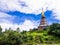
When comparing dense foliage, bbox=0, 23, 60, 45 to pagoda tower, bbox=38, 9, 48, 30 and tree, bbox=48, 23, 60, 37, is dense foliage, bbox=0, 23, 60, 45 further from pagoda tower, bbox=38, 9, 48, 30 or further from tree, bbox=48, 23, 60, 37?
pagoda tower, bbox=38, 9, 48, 30

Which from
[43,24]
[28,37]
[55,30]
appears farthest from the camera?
[43,24]

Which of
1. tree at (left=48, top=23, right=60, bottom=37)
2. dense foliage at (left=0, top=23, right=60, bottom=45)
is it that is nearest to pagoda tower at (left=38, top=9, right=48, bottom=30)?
tree at (left=48, top=23, right=60, bottom=37)

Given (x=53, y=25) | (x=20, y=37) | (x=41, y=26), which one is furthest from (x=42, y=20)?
(x=20, y=37)

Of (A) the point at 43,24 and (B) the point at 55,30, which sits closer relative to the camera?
(B) the point at 55,30

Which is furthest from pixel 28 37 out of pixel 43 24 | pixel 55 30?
pixel 43 24

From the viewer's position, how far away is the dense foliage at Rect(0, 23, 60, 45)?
41156 millimetres

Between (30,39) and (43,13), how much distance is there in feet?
90.9

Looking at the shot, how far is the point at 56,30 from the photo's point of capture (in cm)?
5716

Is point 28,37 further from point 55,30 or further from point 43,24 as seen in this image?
point 43,24

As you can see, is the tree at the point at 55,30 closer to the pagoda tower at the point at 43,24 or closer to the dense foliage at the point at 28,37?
the dense foliage at the point at 28,37

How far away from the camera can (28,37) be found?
49750 mm

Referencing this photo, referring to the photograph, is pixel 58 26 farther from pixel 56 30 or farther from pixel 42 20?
pixel 42 20

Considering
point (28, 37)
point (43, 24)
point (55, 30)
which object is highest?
point (43, 24)

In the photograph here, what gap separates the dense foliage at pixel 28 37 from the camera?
41.2 metres
